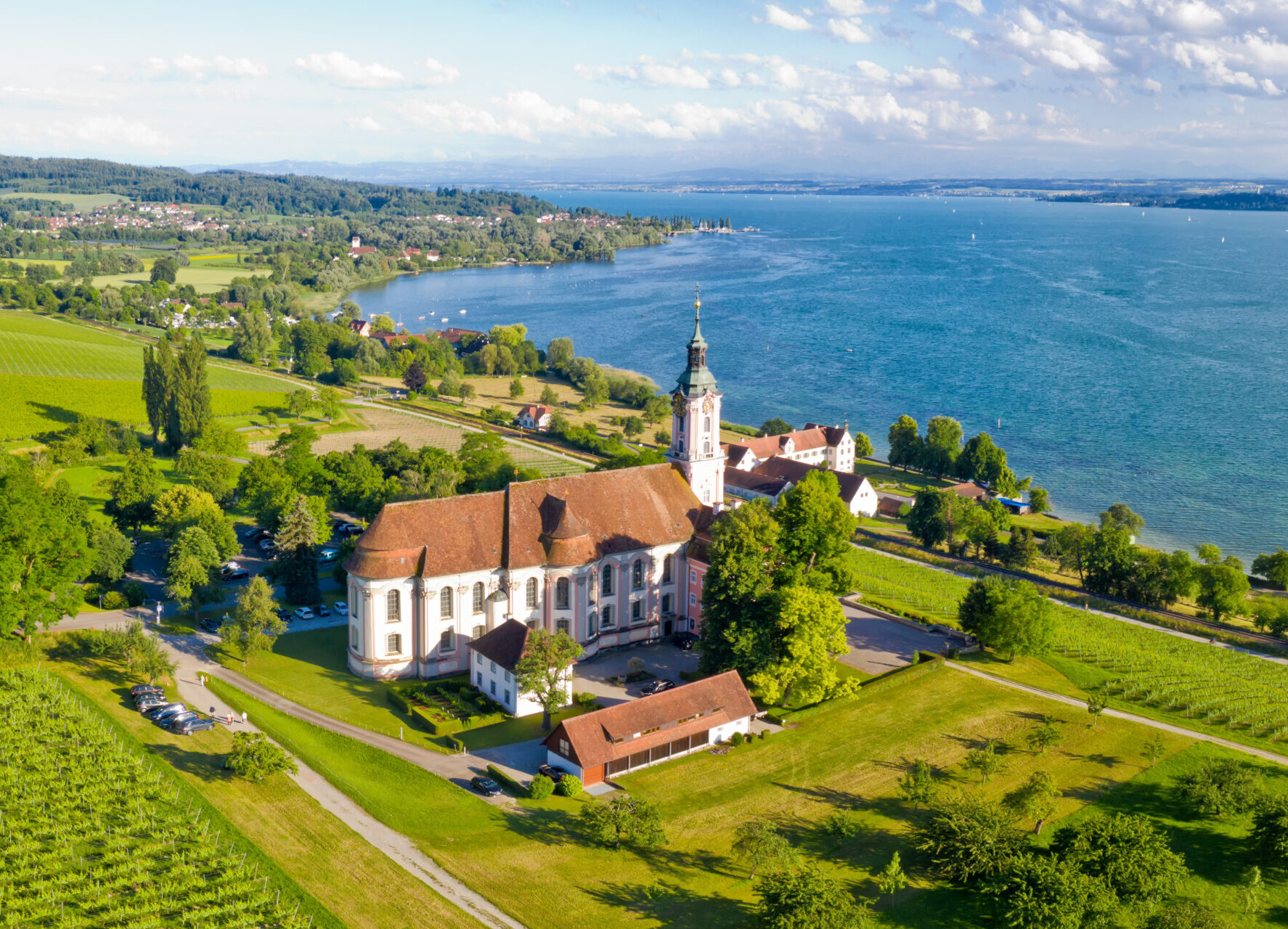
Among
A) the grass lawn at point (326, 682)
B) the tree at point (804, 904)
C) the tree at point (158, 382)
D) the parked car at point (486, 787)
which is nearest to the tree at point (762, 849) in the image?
the tree at point (804, 904)

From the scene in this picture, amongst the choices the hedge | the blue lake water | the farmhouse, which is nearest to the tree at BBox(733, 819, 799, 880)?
the farmhouse

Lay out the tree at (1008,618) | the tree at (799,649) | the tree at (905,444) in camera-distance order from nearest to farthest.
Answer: the tree at (799,649), the tree at (1008,618), the tree at (905,444)

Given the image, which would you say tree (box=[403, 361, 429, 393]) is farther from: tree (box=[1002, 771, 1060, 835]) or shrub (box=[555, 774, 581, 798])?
tree (box=[1002, 771, 1060, 835])

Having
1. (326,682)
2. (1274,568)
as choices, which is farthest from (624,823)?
(1274,568)

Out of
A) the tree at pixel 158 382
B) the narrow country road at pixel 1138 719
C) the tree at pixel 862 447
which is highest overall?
the tree at pixel 158 382

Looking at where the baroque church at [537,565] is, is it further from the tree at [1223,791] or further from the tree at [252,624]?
the tree at [1223,791]

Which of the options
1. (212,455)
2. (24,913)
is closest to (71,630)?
(24,913)
